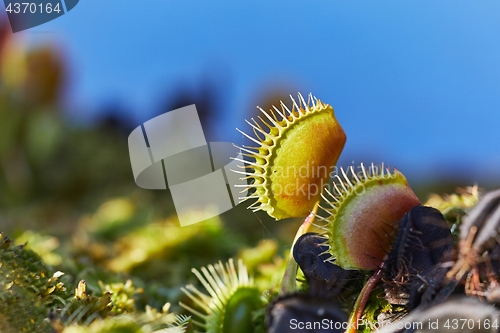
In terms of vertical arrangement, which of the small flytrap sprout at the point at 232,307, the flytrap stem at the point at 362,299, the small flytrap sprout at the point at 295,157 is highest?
the small flytrap sprout at the point at 295,157

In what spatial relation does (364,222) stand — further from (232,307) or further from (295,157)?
(232,307)

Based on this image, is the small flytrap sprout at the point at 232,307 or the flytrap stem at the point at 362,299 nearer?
the flytrap stem at the point at 362,299

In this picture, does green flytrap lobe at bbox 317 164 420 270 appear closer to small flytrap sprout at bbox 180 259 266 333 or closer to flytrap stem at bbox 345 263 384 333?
flytrap stem at bbox 345 263 384 333

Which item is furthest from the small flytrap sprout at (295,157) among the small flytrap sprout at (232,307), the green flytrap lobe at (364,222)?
the small flytrap sprout at (232,307)

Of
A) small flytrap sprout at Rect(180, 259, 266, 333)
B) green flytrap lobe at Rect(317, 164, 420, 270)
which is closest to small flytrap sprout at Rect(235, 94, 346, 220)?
green flytrap lobe at Rect(317, 164, 420, 270)

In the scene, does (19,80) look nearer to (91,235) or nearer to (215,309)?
(91,235)

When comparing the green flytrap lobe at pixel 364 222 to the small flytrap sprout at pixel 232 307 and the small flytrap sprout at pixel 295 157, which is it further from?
the small flytrap sprout at pixel 232 307
